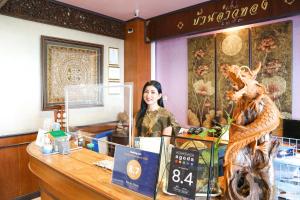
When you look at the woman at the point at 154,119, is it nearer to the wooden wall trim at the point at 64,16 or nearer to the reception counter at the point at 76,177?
the reception counter at the point at 76,177

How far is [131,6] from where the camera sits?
379 centimetres

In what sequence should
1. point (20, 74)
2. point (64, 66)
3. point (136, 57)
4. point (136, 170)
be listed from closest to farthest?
point (136, 170)
point (20, 74)
point (64, 66)
point (136, 57)

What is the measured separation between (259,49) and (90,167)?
9.11 feet

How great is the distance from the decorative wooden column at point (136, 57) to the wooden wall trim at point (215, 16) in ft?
0.55

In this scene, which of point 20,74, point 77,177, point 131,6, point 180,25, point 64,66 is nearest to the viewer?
point 77,177

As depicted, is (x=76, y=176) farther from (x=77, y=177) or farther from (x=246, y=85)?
(x=246, y=85)

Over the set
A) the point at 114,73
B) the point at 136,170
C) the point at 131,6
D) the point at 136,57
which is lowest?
the point at 136,170

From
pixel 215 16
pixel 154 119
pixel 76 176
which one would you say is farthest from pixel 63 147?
pixel 215 16

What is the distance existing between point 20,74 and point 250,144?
3185 millimetres

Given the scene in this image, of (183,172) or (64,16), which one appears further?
(64,16)

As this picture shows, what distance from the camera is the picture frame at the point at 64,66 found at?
3.45 metres

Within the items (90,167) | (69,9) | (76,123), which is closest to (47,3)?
A: (69,9)

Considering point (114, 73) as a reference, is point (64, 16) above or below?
above

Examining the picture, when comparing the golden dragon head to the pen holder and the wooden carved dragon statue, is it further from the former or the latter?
the pen holder
